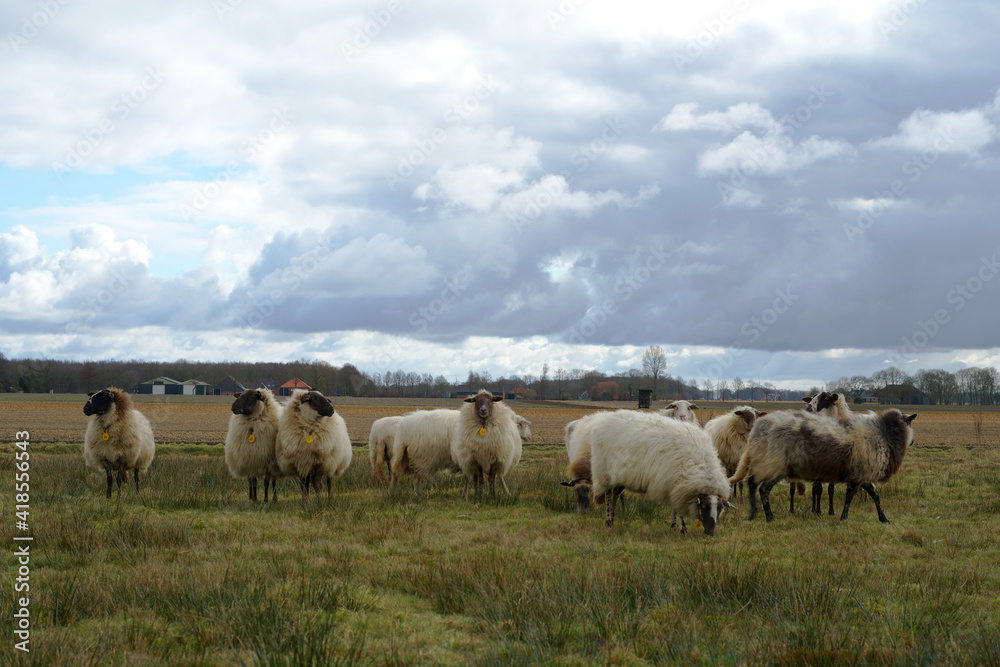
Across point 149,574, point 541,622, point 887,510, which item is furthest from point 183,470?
point 887,510

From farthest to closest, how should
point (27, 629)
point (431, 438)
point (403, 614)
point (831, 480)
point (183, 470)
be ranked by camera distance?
point (183, 470), point (431, 438), point (831, 480), point (403, 614), point (27, 629)

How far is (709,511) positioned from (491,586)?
13.3 ft

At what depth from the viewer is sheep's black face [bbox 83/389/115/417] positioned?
40.6 ft

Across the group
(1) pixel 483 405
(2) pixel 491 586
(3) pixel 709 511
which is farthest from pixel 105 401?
(3) pixel 709 511

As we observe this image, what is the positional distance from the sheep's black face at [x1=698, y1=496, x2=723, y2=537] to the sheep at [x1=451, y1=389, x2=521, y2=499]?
457 centimetres

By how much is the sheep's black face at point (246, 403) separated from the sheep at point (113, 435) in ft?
6.89

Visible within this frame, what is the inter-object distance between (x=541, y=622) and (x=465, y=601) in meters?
0.87

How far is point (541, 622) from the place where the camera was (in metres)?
5.02

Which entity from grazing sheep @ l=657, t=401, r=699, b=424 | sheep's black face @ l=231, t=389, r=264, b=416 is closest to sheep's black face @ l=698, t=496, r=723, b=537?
grazing sheep @ l=657, t=401, r=699, b=424

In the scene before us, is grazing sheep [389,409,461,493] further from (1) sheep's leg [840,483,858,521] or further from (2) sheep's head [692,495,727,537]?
(1) sheep's leg [840,483,858,521]

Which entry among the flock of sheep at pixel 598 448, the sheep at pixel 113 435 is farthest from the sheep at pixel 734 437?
the sheep at pixel 113 435

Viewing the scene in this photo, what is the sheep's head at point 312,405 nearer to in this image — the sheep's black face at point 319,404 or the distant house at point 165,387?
the sheep's black face at point 319,404

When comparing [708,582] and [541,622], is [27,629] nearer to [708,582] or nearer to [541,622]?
[541,622]

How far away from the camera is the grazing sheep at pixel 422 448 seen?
13.8 metres
